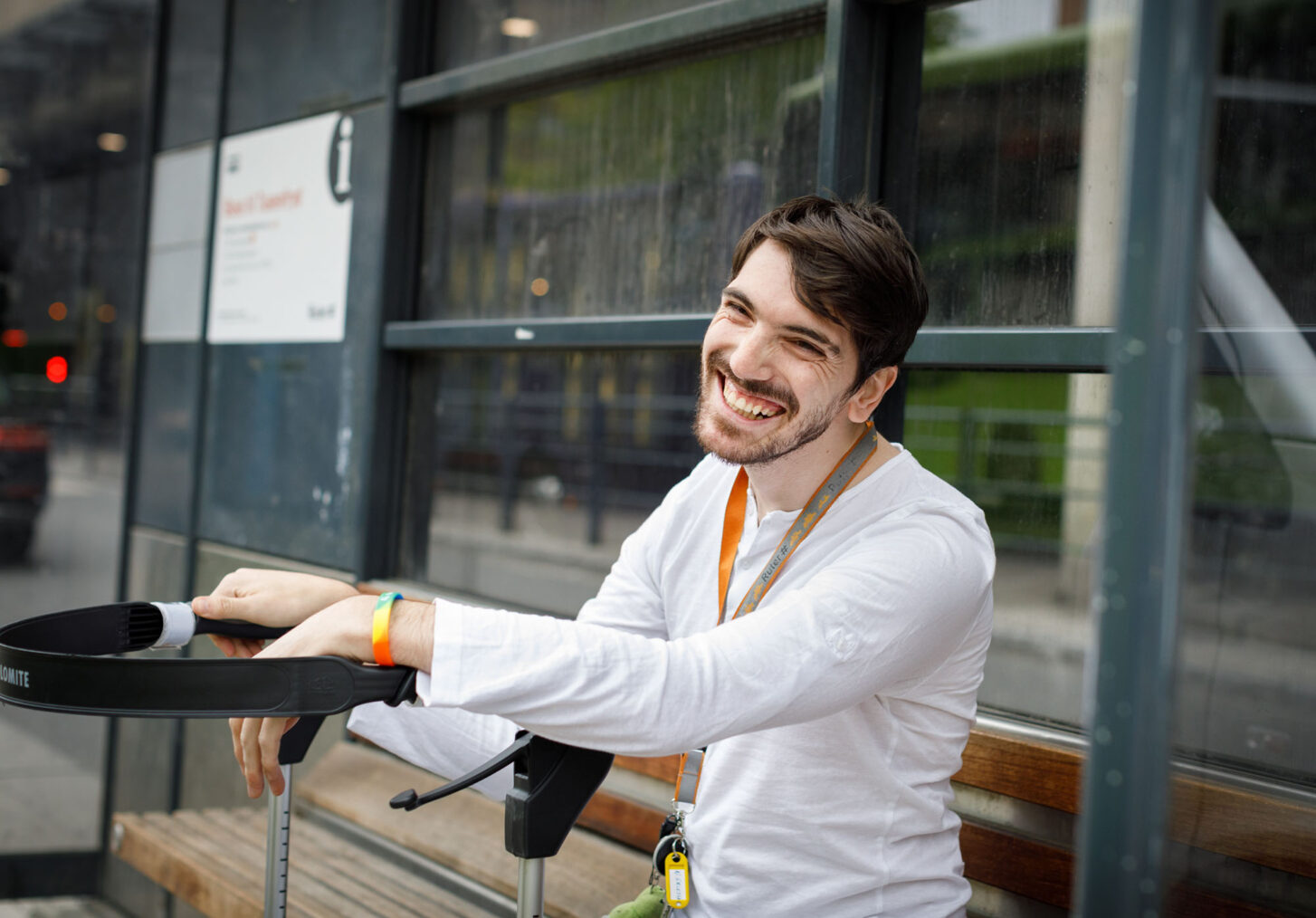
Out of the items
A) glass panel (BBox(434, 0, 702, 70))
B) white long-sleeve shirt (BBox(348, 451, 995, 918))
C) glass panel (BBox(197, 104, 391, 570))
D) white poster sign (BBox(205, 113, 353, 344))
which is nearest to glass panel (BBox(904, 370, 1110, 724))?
white long-sleeve shirt (BBox(348, 451, 995, 918))

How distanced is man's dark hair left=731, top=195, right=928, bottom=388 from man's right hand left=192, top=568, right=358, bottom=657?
2.62ft

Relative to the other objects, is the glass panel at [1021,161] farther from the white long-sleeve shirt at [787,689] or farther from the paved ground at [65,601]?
the paved ground at [65,601]

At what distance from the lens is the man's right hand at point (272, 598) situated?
1765 millimetres

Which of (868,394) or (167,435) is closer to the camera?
(868,394)

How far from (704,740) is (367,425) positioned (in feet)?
7.74

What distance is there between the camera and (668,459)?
1210 cm

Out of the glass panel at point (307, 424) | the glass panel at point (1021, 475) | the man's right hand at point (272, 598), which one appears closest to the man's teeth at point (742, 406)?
the glass panel at point (1021, 475)

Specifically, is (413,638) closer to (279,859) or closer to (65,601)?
(279,859)

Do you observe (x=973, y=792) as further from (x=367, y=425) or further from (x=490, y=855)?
(x=367, y=425)

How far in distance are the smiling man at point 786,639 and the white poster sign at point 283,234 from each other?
2.10 metres

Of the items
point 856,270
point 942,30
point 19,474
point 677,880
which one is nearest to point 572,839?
point 677,880

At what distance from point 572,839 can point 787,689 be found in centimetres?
152

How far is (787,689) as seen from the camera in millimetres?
1454

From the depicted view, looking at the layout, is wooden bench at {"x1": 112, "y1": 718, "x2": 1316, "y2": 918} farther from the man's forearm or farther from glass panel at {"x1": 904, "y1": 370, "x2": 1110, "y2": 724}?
the man's forearm
